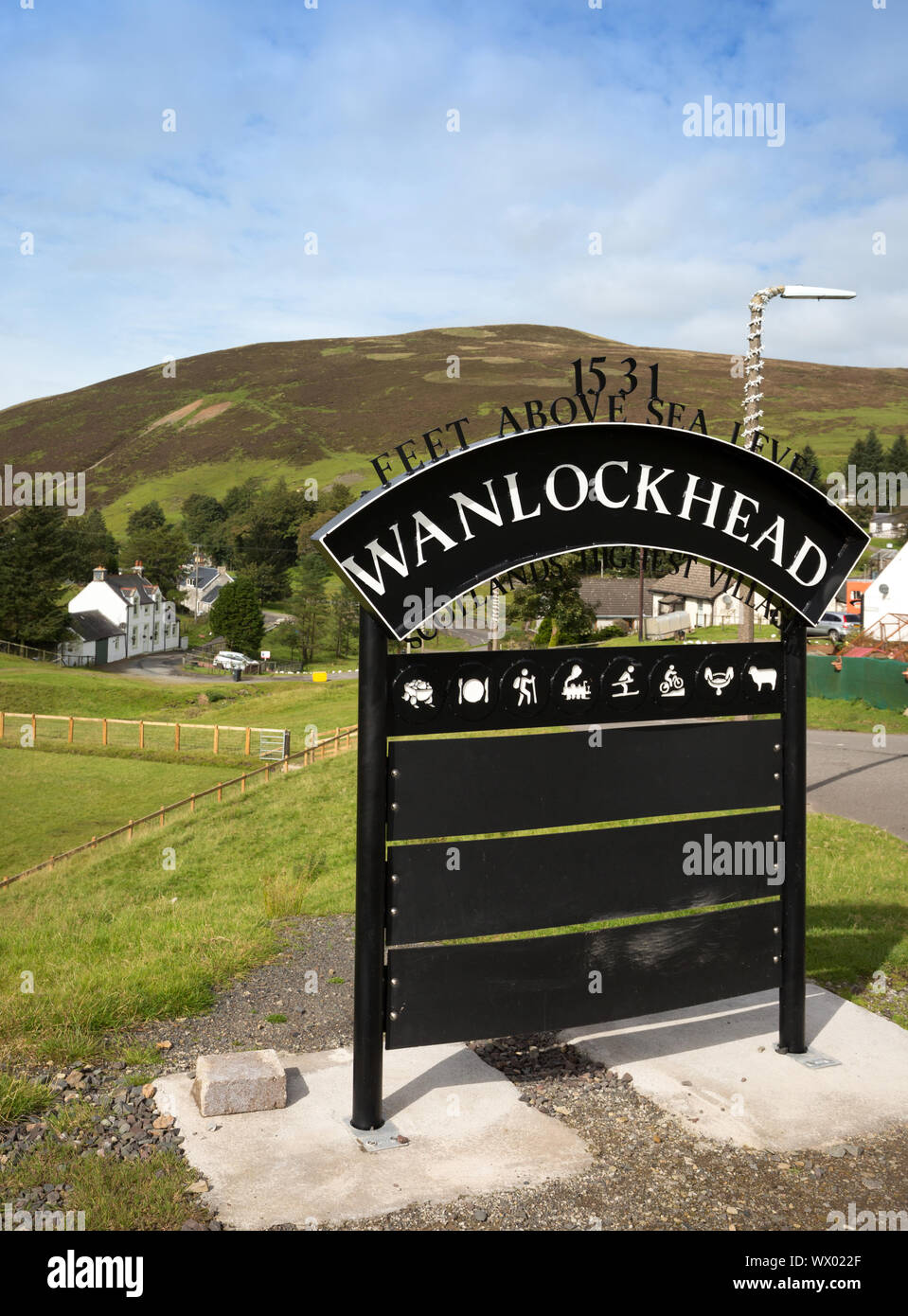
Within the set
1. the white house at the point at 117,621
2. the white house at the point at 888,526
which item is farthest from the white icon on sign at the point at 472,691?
the white house at the point at 888,526

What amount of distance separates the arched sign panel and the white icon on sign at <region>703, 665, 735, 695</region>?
0.56 meters

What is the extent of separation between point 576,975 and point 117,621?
87872 mm

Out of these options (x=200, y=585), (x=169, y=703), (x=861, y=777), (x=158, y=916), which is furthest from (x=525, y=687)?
(x=200, y=585)

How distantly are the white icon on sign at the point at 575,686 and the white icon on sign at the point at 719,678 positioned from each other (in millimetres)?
838

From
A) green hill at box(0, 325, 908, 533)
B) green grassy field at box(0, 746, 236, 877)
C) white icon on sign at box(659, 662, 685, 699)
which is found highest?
green hill at box(0, 325, 908, 533)

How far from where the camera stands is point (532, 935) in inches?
232

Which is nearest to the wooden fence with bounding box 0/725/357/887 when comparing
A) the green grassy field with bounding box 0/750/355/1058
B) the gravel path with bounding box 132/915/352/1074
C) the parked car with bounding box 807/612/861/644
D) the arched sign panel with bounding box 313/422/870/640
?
the green grassy field with bounding box 0/750/355/1058

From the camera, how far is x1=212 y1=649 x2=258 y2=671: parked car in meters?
78.5

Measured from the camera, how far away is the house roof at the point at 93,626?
276ft

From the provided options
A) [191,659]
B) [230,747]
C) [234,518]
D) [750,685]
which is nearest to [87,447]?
[234,518]

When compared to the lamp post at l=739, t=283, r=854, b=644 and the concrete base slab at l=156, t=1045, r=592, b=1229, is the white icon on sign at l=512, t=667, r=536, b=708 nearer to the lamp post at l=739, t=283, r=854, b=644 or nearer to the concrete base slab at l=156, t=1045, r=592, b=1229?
the concrete base slab at l=156, t=1045, r=592, b=1229

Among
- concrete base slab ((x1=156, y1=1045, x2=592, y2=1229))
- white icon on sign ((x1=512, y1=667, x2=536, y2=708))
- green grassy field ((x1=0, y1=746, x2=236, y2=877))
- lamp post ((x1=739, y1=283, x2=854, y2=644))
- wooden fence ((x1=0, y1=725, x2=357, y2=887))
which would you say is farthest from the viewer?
green grassy field ((x1=0, y1=746, x2=236, y2=877))

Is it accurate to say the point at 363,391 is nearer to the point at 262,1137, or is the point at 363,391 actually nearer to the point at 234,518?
the point at 234,518

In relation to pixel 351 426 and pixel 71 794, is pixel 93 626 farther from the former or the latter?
pixel 351 426
